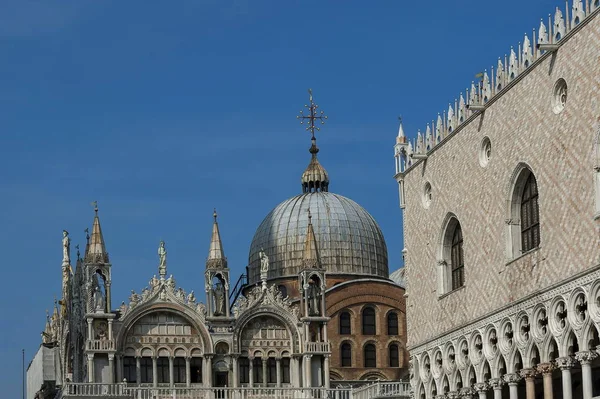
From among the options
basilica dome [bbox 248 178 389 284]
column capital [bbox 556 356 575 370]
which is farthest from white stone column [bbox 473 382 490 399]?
basilica dome [bbox 248 178 389 284]

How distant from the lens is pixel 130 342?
53688 millimetres

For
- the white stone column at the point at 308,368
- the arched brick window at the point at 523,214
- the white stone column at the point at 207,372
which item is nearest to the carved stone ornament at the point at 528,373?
the arched brick window at the point at 523,214

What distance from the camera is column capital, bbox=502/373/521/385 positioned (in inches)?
1468

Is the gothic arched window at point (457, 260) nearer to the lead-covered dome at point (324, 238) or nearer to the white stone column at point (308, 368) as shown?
the white stone column at point (308, 368)

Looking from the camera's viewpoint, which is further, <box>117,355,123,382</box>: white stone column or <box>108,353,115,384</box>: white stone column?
<box>117,355,123,382</box>: white stone column

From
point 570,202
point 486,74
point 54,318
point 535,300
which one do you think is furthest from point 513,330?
point 54,318

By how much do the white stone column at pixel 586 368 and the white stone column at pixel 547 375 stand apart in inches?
64.1

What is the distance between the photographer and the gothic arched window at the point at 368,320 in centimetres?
6562

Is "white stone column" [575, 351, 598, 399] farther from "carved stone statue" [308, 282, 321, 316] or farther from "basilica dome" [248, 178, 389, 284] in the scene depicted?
"basilica dome" [248, 178, 389, 284]

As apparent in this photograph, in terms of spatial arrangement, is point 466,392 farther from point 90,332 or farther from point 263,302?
point 90,332

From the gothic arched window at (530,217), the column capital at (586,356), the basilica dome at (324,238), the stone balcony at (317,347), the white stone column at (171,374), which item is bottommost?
the column capital at (586,356)

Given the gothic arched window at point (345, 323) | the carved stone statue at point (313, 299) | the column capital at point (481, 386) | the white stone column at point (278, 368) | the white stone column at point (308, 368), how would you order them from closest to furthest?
the column capital at point (481, 386) → the white stone column at point (308, 368) → the white stone column at point (278, 368) → the carved stone statue at point (313, 299) → the gothic arched window at point (345, 323)

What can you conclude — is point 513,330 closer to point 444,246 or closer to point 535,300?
point 535,300

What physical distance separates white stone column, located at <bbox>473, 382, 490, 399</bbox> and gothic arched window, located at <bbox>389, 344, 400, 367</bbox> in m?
25.4
